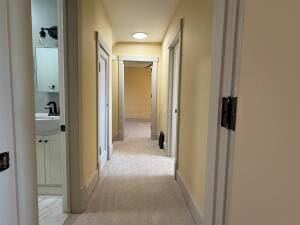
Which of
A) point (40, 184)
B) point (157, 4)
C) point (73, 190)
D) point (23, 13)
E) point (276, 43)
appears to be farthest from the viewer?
point (157, 4)

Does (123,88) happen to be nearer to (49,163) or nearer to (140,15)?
(140,15)

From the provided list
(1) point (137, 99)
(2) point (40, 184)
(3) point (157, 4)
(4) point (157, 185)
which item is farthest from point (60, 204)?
(1) point (137, 99)

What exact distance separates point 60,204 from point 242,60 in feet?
7.53

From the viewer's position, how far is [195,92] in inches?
82.4

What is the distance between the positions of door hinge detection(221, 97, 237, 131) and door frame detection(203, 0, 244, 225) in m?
0.02

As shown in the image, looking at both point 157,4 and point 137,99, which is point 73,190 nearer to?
point 157,4

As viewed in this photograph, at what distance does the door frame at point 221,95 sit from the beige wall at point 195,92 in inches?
36.2

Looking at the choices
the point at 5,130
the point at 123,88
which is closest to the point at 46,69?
the point at 5,130

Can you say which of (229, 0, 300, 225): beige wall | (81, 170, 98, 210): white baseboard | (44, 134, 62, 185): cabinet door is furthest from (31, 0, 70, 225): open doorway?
(229, 0, 300, 225): beige wall

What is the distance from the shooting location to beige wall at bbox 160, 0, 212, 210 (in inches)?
69.8

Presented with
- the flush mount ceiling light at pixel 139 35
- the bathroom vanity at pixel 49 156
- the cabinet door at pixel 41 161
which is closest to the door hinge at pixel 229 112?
the bathroom vanity at pixel 49 156

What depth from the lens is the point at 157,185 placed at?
275cm

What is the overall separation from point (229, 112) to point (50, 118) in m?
2.17

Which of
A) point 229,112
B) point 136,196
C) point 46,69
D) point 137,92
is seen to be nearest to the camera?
point 229,112
